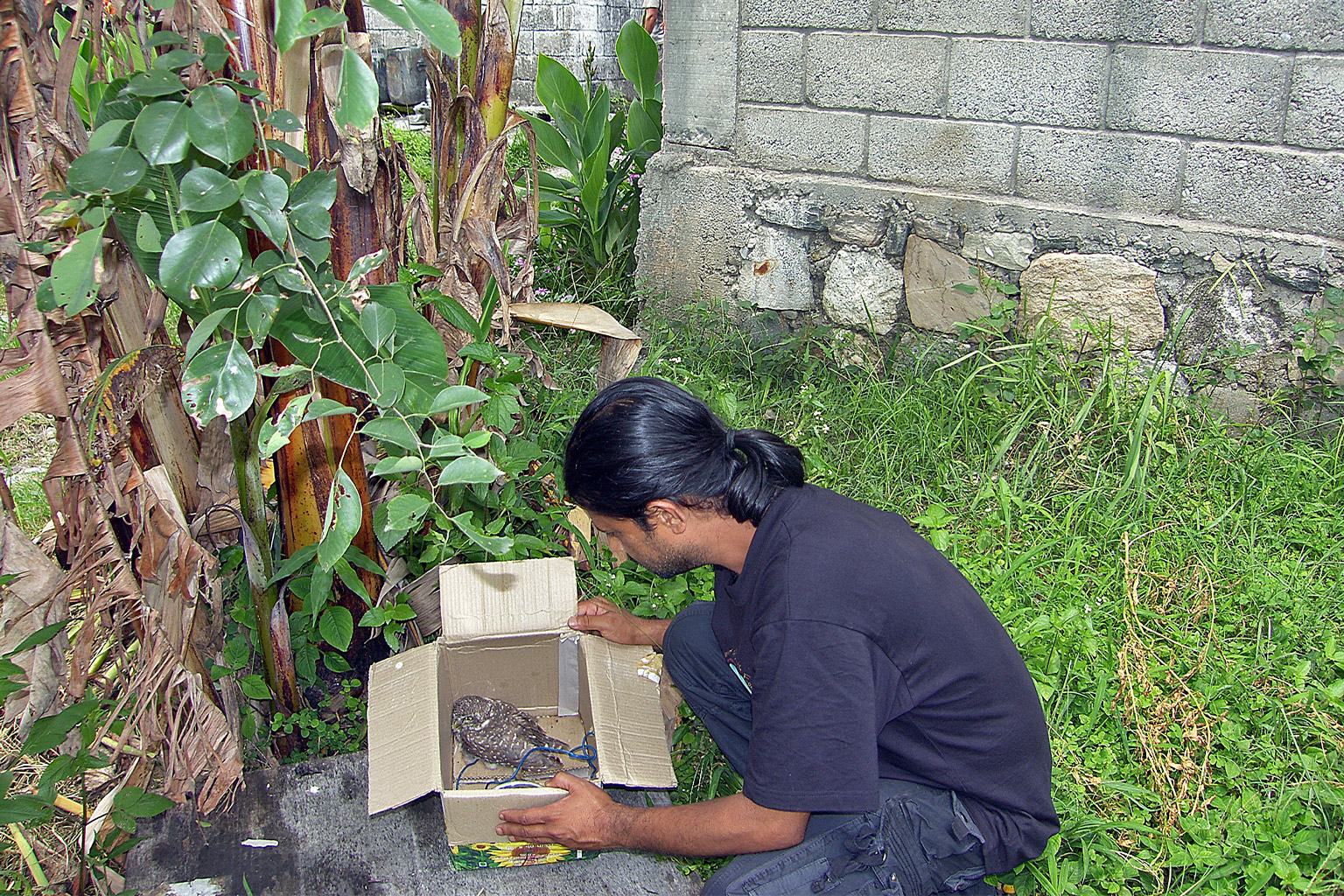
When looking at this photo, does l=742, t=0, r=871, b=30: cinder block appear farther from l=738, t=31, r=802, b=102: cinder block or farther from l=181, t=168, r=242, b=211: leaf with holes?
l=181, t=168, r=242, b=211: leaf with holes

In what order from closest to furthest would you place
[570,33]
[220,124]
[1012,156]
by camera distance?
[220,124], [1012,156], [570,33]

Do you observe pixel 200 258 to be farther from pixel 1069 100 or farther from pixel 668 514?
pixel 1069 100

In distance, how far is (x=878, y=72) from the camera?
3.09 metres

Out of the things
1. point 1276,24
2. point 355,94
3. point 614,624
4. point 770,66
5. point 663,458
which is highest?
point 1276,24

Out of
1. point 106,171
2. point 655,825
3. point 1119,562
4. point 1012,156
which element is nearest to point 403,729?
point 655,825

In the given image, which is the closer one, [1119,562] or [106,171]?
[106,171]

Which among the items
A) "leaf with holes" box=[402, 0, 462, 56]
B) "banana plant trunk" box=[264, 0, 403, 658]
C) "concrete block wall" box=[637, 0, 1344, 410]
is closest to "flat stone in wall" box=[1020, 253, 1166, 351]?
"concrete block wall" box=[637, 0, 1344, 410]

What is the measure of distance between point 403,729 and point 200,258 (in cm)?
101

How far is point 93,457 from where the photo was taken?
1714 millimetres

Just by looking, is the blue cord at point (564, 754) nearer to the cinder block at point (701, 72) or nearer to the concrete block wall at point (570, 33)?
the cinder block at point (701, 72)

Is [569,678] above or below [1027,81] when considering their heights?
below

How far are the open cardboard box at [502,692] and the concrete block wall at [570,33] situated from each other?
6206 mm

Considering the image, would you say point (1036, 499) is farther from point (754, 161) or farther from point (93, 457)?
Result: point (93, 457)

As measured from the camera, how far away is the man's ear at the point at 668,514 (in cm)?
158
